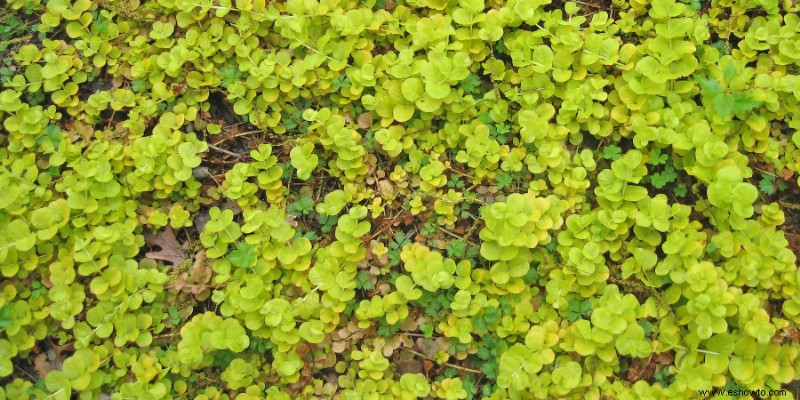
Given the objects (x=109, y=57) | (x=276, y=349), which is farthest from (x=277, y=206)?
(x=109, y=57)

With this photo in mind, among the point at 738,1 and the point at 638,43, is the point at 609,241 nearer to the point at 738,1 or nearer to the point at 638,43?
the point at 638,43

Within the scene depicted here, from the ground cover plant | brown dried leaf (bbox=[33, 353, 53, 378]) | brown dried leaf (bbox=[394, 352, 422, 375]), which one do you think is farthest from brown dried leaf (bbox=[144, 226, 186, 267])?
brown dried leaf (bbox=[394, 352, 422, 375])

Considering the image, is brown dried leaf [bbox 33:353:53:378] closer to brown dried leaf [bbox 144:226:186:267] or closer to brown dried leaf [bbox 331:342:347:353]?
brown dried leaf [bbox 144:226:186:267]

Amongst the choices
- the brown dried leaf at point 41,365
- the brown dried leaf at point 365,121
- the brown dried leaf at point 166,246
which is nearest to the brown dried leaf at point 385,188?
the brown dried leaf at point 365,121

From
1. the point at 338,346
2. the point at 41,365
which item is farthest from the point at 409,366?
the point at 41,365

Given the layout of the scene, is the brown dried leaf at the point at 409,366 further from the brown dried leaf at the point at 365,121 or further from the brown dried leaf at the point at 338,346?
the brown dried leaf at the point at 365,121

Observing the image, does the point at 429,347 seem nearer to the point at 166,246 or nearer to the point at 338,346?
the point at 338,346
